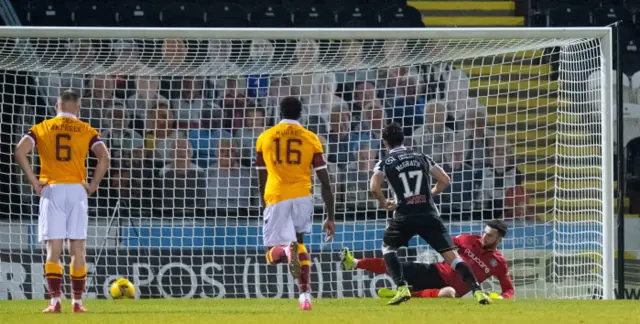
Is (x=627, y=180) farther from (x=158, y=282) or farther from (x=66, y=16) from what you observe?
(x=66, y=16)

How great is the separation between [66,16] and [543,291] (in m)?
6.82

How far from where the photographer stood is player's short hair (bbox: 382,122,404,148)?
8.99 m

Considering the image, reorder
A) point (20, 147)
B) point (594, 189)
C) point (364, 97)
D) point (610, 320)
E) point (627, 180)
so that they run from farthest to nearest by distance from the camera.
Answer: point (627, 180) → point (364, 97) → point (594, 189) → point (20, 147) → point (610, 320)

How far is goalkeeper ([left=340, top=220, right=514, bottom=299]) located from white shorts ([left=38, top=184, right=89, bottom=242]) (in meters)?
3.00

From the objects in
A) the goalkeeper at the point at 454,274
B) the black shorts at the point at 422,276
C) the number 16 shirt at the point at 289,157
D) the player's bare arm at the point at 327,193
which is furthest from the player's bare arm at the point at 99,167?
the black shorts at the point at 422,276

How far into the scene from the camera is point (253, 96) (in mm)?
13438

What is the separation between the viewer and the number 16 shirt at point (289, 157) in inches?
337

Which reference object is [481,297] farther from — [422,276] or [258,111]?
[258,111]

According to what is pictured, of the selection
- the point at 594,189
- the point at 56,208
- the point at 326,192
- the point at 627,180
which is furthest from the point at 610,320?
the point at 627,180

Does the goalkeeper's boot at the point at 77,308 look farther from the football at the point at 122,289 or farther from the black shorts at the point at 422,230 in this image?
the football at the point at 122,289

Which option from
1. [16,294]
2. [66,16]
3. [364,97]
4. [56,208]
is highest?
Result: [66,16]

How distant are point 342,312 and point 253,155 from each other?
518cm

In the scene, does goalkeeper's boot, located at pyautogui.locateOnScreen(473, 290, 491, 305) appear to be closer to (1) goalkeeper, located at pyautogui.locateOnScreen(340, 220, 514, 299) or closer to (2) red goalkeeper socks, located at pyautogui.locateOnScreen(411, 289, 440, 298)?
(1) goalkeeper, located at pyautogui.locateOnScreen(340, 220, 514, 299)

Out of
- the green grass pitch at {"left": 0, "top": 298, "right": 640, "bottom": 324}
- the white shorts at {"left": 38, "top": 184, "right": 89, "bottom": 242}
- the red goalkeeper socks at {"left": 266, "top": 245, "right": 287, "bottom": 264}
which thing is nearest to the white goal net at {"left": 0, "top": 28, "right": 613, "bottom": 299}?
the green grass pitch at {"left": 0, "top": 298, "right": 640, "bottom": 324}
